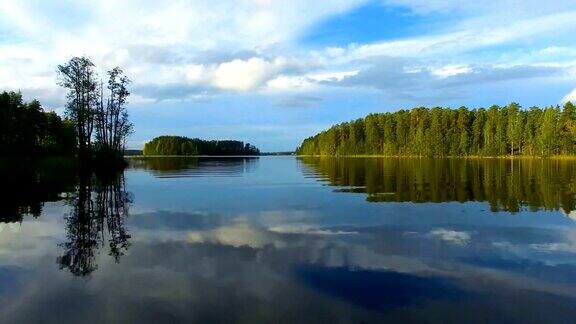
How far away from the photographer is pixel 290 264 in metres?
12.2

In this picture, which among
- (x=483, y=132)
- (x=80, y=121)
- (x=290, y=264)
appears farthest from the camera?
(x=483, y=132)

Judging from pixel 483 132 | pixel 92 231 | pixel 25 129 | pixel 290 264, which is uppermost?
pixel 483 132

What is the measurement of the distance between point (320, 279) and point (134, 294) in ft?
13.5

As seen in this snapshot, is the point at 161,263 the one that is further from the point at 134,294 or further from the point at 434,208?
the point at 434,208

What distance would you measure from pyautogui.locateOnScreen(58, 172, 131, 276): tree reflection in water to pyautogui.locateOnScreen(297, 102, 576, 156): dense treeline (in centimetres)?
13753

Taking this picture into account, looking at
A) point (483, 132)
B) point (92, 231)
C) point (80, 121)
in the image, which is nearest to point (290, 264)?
point (92, 231)

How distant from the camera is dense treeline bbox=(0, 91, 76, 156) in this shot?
6862 cm

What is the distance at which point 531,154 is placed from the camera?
148 meters

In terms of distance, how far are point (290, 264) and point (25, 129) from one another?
7280cm

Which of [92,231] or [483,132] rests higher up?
[483,132]

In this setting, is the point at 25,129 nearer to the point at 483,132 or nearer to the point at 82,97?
the point at 82,97

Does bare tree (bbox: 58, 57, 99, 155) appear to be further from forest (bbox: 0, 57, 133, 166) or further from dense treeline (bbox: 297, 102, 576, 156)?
dense treeline (bbox: 297, 102, 576, 156)

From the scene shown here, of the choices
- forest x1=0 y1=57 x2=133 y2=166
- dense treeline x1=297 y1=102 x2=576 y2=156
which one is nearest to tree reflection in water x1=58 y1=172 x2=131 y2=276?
forest x1=0 y1=57 x2=133 y2=166

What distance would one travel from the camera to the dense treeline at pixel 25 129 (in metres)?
68.6
